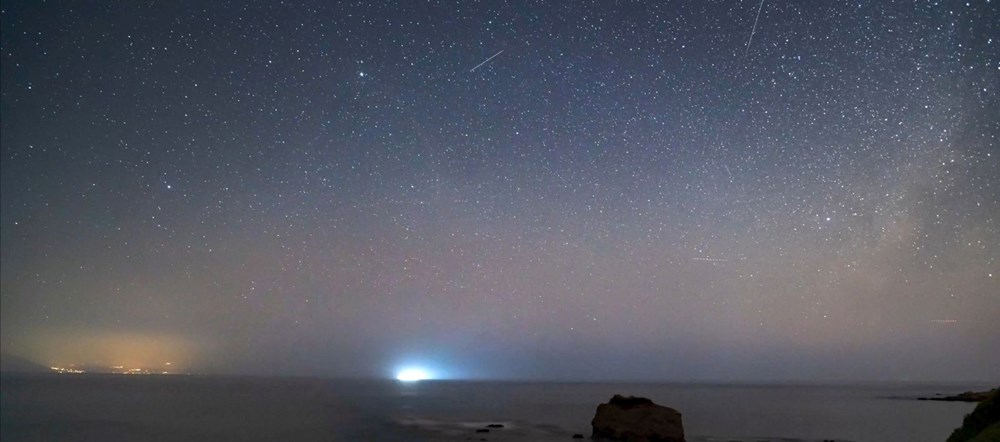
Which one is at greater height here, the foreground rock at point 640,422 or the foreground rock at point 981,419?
the foreground rock at point 981,419

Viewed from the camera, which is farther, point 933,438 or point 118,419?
point 118,419

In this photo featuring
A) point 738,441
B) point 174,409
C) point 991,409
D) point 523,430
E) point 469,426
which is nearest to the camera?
point 991,409

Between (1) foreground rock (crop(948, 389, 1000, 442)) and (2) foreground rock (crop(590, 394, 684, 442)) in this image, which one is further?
(2) foreground rock (crop(590, 394, 684, 442))

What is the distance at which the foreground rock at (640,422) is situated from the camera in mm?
48375

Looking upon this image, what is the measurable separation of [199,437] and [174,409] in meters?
50.6

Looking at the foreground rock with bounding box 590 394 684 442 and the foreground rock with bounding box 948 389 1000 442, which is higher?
the foreground rock with bounding box 948 389 1000 442

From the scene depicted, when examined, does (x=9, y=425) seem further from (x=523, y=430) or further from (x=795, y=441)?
(x=795, y=441)

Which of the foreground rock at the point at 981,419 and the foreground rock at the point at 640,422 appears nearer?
the foreground rock at the point at 981,419

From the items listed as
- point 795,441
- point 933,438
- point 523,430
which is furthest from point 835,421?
point 523,430

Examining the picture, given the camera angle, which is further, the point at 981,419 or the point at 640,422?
the point at 640,422

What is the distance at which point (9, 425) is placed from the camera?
227 feet

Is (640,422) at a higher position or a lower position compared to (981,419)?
lower

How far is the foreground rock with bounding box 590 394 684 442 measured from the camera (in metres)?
48.4

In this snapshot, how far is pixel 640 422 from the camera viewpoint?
49.3 m
